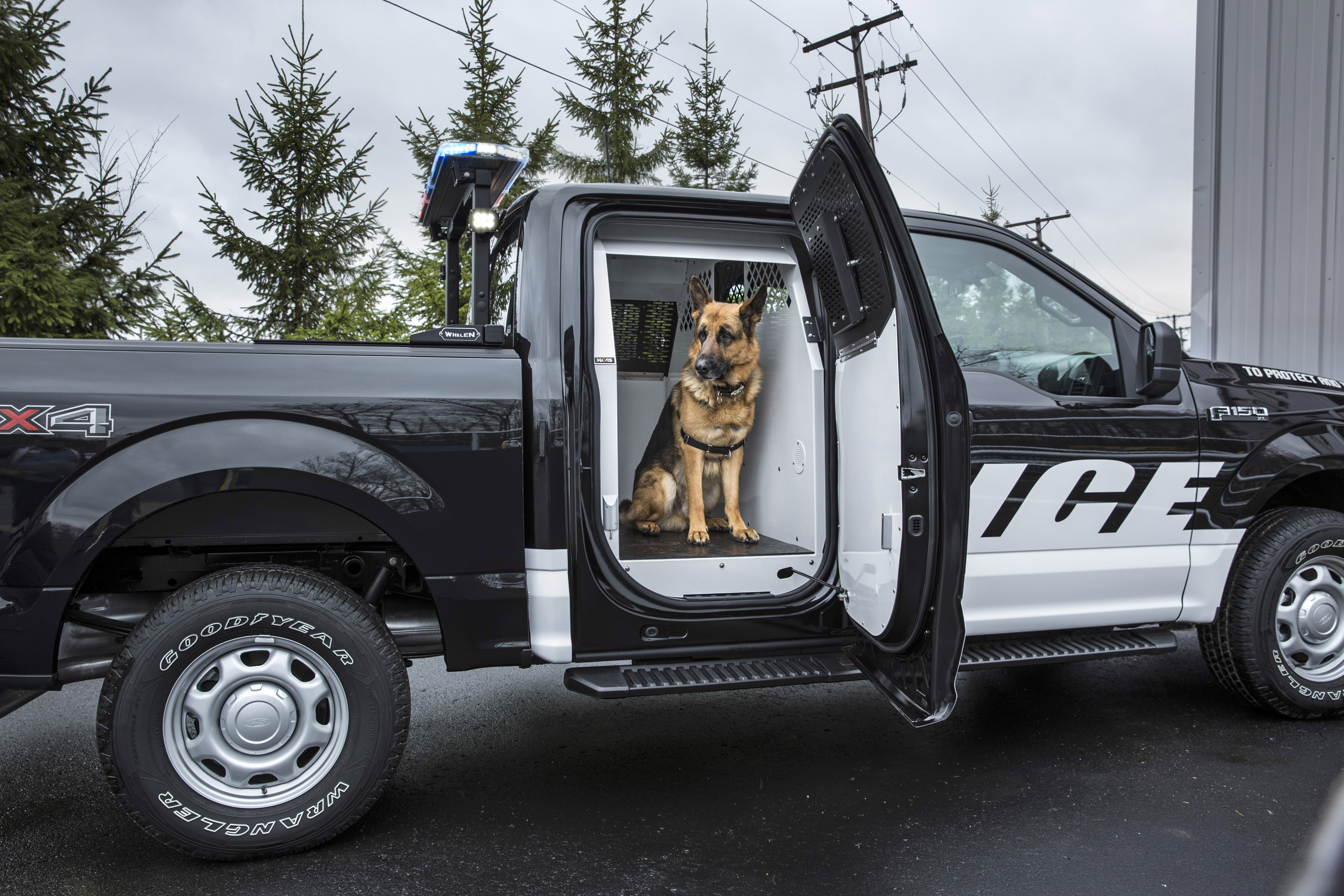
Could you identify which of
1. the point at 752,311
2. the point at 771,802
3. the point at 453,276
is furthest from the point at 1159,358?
the point at 453,276

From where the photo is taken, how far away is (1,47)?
7309 mm

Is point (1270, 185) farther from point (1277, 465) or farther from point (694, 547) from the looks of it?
point (694, 547)

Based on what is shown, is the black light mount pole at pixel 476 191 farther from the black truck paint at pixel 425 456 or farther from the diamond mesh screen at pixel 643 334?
the diamond mesh screen at pixel 643 334

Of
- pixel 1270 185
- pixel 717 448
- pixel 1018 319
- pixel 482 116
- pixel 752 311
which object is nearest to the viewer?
pixel 1018 319

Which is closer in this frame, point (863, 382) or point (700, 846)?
point (700, 846)

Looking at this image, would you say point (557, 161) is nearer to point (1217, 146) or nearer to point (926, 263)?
point (1217, 146)

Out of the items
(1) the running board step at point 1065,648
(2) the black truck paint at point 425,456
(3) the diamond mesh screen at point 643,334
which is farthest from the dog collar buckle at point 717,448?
(1) the running board step at point 1065,648

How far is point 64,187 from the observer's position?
7703 millimetres

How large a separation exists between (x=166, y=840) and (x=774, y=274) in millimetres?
3322

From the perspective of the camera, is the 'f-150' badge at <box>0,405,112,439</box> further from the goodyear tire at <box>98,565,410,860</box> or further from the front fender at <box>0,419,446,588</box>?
the goodyear tire at <box>98,565,410,860</box>

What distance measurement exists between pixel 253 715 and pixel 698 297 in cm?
264

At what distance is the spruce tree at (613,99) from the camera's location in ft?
45.8

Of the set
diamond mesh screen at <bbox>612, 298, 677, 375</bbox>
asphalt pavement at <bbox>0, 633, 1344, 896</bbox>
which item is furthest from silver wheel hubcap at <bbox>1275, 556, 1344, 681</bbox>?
diamond mesh screen at <bbox>612, 298, 677, 375</bbox>

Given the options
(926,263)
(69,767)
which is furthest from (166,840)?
(926,263)
